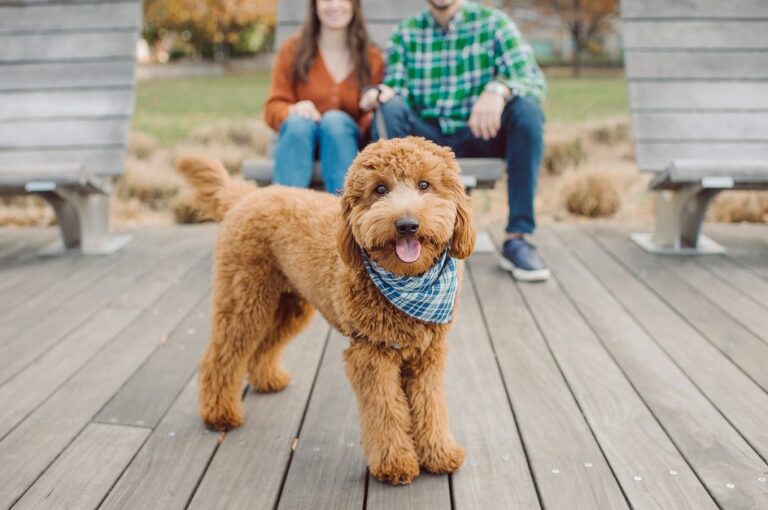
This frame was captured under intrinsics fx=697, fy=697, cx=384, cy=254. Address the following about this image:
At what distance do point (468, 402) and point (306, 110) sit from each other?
200 centimetres

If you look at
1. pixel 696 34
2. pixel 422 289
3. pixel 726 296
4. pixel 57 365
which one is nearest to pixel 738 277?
pixel 726 296

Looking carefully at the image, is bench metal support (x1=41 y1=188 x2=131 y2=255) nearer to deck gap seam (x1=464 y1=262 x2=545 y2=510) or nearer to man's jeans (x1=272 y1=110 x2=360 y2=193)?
man's jeans (x1=272 y1=110 x2=360 y2=193)

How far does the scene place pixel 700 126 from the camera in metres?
4.60

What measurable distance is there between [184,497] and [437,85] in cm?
283

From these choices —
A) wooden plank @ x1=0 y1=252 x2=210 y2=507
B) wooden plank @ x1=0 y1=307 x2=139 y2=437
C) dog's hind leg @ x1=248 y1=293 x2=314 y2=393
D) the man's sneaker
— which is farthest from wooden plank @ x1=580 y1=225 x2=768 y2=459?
wooden plank @ x1=0 y1=307 x2=139 y2=437

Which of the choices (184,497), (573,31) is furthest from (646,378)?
(573,31)

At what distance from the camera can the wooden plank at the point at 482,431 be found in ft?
6.68

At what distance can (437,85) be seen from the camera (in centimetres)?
411

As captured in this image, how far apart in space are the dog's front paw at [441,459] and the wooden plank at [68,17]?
13.9ft

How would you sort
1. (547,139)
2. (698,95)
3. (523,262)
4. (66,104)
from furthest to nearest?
(547,139), (66,104), (698,95), (523,262)

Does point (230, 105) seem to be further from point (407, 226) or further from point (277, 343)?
point (407, 226)

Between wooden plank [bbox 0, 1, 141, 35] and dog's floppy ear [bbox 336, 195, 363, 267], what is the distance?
392 centimetres

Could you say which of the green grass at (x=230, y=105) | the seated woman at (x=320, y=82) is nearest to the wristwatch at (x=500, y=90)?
the seated woman at (x=320, y=82)

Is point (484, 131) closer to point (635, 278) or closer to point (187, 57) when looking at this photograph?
point (635, 278)
